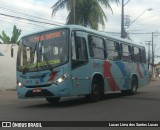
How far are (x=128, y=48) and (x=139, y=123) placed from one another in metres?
11.3

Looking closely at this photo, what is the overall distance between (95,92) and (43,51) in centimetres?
314

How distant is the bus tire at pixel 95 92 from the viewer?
53.6 ft

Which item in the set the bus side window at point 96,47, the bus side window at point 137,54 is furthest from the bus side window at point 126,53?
the bus side window at point 96,47

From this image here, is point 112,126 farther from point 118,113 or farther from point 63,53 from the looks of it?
point 63,53

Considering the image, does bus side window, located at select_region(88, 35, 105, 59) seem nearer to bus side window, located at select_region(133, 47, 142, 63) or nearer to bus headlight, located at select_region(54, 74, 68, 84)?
bus headlight, located at select_region(54, 74, 68, 84)

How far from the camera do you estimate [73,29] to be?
14984mm

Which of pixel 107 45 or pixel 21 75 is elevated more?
pixel 107 45

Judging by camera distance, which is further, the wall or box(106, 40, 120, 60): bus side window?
the wall

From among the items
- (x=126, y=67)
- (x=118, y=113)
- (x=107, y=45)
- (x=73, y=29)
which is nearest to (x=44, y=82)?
(x=73, y=29)

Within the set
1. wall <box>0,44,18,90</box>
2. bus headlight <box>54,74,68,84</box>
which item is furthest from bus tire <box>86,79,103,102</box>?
wall <box>0,44,18,90</box>

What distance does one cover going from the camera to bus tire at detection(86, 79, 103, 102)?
16.3 metres

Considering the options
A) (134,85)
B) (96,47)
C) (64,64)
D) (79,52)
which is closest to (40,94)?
(64,64)

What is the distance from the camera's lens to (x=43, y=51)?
14953 millimetres

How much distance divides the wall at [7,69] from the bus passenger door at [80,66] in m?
14.2
